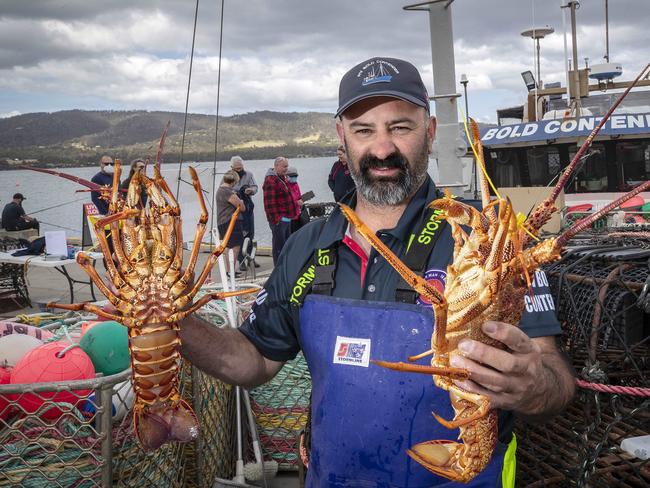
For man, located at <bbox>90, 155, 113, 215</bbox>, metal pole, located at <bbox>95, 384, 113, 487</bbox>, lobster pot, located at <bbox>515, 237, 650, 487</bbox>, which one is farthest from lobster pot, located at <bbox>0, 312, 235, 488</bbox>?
man, located at <bbox>90, 155, 113, 215</bbox>

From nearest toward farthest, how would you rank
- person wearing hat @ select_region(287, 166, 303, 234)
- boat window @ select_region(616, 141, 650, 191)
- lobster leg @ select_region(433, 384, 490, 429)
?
lobster leg @ select_region(433, 384, 490, 429), person wearing hat @ select_region(287, 166, 303, 234), boat window @ select_region(616, 141, 650, 191)

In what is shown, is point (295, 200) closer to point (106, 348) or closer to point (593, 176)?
point (593, 176)

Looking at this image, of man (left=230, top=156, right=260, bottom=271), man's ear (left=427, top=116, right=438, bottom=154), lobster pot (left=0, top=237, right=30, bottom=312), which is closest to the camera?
man's ear (left=427, top=116, right=438, bottom=154)

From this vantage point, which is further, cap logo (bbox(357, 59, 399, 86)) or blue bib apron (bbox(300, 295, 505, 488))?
cap logo (bbox(357, 59, 399, 86))

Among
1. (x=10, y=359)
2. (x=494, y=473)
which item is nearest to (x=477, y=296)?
(x=494, y=473)

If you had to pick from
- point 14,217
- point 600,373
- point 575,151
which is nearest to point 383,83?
point 600,373

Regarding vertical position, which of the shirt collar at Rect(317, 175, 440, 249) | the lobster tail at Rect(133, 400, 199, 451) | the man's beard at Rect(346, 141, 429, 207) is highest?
the man's beard at Rect(346, 141, 429, 207)

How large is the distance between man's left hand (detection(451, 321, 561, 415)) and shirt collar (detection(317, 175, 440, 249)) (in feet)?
2.59

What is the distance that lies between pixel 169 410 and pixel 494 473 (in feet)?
4.22

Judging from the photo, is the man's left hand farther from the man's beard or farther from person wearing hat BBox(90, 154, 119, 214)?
person wearing hat BBox(90, 154, 119, 214)

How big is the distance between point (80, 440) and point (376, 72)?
223 cm

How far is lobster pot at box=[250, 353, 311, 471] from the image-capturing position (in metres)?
4.09

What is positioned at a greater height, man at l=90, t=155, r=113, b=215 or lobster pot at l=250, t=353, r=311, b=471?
man at l=90, t=155, r=113, b=215

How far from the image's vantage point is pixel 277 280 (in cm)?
246
